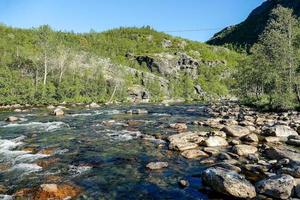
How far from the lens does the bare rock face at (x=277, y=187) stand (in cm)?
1445

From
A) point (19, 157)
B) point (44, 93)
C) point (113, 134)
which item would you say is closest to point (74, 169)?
point (19, 157)

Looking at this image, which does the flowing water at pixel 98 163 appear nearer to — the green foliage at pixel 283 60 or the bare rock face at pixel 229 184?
the bare rock face at pixel 229 184

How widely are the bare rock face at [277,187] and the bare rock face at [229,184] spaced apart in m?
0.46

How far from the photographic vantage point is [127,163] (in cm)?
2058

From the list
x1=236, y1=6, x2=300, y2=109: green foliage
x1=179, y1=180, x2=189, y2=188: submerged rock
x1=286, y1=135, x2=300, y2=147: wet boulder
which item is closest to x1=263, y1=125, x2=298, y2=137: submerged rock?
x1=286, y1=135, x2=300, y2=147: wet boulder

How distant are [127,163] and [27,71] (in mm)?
96822

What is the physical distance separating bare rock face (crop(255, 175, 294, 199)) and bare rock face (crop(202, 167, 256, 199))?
459 mm

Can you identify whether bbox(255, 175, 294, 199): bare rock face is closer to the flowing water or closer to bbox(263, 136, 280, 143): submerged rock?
the flowing water

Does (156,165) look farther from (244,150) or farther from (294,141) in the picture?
(294,141)

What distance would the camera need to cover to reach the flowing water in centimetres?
1590

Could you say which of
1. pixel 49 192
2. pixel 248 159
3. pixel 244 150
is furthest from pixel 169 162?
pixel 49 192

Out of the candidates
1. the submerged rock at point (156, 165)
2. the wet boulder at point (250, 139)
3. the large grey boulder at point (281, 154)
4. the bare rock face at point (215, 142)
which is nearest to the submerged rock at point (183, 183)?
the submerged rock at point (156, 165)

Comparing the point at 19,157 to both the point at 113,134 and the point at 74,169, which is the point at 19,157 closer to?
the point at 74,169

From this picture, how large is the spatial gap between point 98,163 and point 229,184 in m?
8.72
